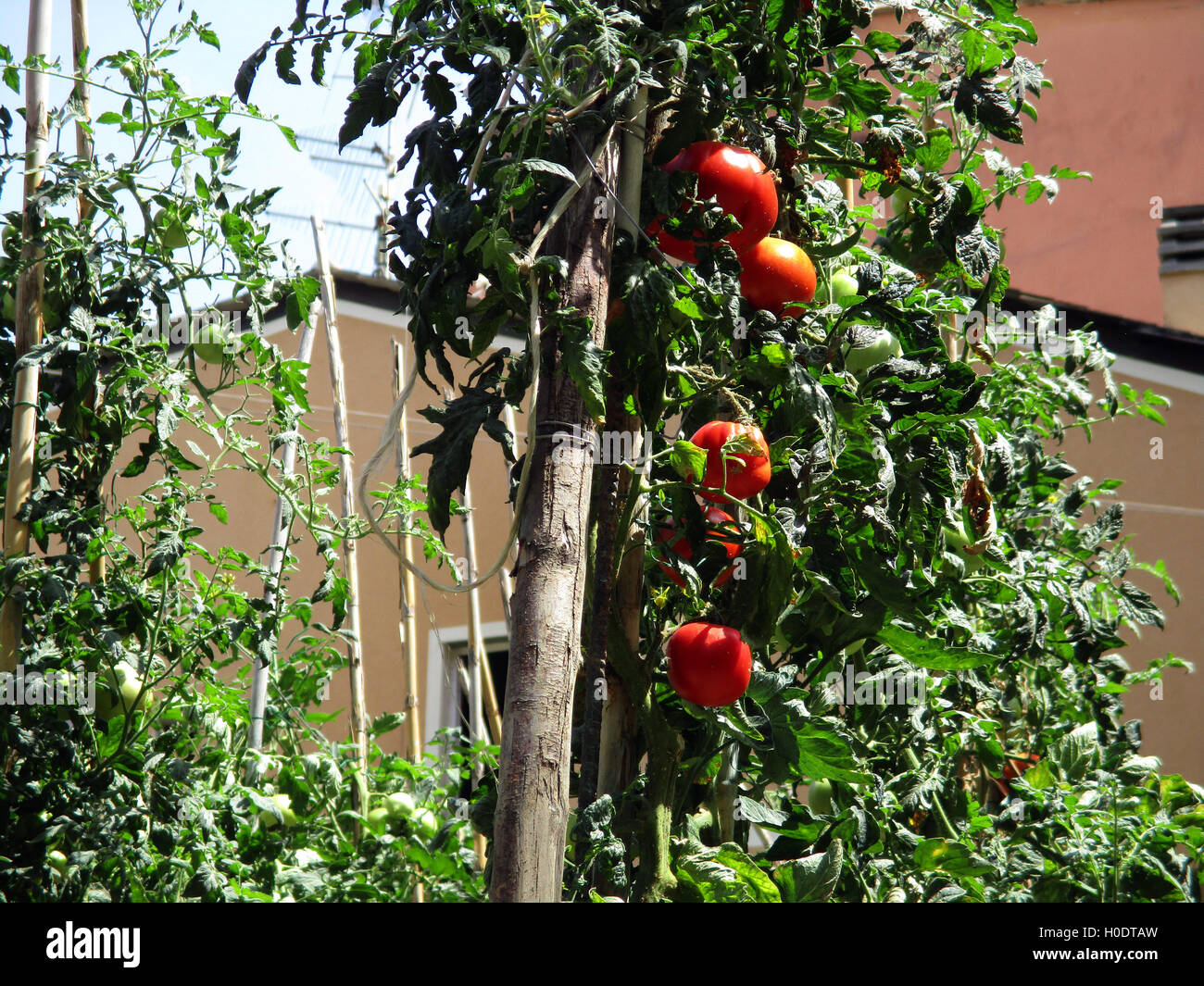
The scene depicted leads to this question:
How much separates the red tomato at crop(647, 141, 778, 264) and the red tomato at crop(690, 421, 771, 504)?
9.6 inches

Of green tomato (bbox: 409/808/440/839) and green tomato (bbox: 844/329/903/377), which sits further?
green tomato (bbox: 409/808/440/839)

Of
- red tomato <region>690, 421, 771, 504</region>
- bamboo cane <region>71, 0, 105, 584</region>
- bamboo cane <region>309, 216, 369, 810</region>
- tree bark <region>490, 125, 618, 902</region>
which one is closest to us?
tree bark <region>490, 125, 618, 902</region>

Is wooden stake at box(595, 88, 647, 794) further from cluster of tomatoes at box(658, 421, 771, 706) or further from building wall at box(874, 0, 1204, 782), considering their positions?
building wall at box(874, 0, 1204, 782)

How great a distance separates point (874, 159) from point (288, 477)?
1121mm

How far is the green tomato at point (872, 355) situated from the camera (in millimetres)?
→ 1786

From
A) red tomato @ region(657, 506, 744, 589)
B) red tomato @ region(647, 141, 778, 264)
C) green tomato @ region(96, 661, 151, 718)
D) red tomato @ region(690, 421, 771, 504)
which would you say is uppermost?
red tomato @ region(647, 141, 778, 264)

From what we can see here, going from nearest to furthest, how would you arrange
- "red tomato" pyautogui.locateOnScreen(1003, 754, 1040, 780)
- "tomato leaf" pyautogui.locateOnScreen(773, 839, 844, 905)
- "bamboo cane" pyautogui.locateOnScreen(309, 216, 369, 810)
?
"tomato leaf" pyautogui.locateOnScreen(773, 839, 844, 905) < "bamboo cane" pyautogui.locateOnScreen(309, 216, 369, 810) < "red tomato" pyautogui.locateOnScreen(1003, 754, 1040, 780)

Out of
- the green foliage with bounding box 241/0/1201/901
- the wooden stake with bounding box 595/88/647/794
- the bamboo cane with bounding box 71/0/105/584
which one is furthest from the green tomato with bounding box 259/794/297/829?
the wooden stake with bounding box 595/88/647/794

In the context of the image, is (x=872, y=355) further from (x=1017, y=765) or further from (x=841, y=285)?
(x=1017, y=765)

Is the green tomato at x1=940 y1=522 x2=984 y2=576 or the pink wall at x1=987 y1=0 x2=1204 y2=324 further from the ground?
the pink wall at x1=987 y1=0 x2=1204 y2=324

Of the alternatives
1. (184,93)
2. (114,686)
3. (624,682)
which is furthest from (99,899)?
(184,93)

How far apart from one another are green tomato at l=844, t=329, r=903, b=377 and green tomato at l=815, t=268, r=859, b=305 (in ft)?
0.37

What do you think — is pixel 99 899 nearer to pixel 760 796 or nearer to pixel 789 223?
pixel 760 796

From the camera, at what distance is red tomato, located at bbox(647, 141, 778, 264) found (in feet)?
4.58
